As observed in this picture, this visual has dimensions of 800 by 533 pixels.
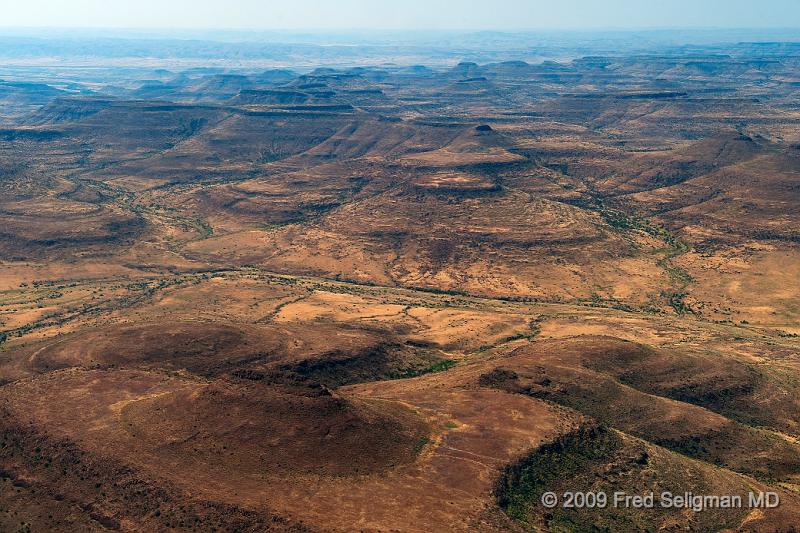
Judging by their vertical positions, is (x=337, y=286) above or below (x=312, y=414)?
below

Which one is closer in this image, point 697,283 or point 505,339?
point 505,339

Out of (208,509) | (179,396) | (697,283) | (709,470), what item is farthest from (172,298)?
(697,283)

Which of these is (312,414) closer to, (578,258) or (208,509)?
(208,509)

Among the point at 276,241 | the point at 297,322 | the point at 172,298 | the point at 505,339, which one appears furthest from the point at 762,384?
the point at 276,241

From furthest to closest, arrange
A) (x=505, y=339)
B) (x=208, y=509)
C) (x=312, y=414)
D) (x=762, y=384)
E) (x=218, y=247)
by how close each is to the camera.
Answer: (x=218, y=247), (x=505, y=339), (x=762, y=384), (x=312, y=414), (x=208, y=509)

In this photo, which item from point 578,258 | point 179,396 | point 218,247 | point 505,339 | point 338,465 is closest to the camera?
point 338,465

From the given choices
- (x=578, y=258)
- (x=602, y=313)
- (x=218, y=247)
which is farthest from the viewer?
(x=218, y=247)

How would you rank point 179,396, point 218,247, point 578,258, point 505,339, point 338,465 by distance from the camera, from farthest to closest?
point 218,247, point 578,258, point 505,339, point 179,396, point 338,465

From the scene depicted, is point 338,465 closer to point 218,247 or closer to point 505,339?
point 505,339

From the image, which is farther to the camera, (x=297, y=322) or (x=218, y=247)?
(x=218, y=247)
